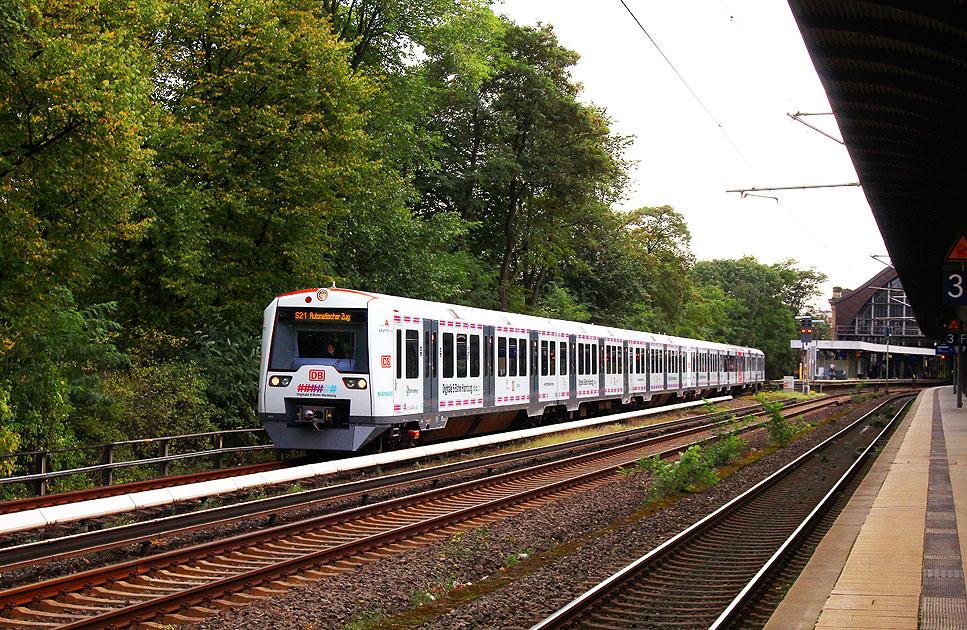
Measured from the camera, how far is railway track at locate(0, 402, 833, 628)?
7551 mm

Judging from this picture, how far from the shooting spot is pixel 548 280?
53969mm

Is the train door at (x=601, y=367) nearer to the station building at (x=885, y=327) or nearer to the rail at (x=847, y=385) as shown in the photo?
the rail at (x=847, y=385)

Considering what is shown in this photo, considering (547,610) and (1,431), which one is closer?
(547,610)

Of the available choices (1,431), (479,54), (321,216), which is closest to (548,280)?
(479,54)

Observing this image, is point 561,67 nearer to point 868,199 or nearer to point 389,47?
point 389,47

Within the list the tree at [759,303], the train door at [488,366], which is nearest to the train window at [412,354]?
the train door at [488,366]

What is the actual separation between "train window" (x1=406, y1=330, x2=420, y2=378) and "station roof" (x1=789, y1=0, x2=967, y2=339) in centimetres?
870

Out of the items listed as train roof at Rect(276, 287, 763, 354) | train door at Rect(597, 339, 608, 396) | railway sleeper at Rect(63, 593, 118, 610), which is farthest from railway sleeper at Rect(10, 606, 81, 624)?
train door at Rect(597, 339, 608, 396)

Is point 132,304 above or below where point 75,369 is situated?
above

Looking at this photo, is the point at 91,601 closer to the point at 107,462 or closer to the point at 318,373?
the point at 107,462

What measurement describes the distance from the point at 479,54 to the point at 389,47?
3303mm

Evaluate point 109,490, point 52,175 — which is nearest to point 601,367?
point 109,490

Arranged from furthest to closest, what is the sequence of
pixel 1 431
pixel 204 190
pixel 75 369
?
pixel 204 190 < pixel 75 369 < pixel 1 431

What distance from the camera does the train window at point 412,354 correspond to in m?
18.4
